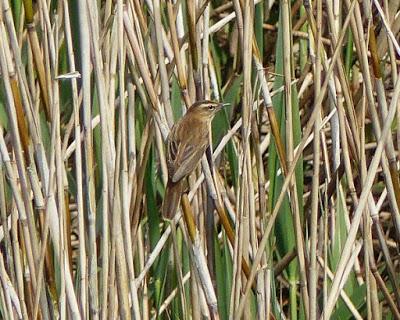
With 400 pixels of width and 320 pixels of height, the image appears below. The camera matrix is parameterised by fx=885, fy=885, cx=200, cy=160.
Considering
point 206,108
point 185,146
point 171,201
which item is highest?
point 206,108

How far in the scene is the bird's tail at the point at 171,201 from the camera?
233 centimetres

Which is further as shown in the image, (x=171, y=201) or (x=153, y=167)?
(x=153, y=167)

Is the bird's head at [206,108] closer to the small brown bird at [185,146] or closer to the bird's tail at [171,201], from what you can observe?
the small brown bird at [185,146]

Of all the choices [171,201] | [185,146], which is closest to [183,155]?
[185,146]

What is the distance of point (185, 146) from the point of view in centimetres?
252

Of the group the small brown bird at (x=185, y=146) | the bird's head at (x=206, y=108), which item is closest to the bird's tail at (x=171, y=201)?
the small brown bird at (x=185, y=146)

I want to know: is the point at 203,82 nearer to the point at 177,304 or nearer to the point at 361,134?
the point at 361,134

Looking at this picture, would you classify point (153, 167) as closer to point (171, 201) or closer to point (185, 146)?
point (185, 146)

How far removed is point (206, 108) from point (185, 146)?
0.44 feet

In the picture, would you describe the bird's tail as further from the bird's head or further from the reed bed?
the bird's head

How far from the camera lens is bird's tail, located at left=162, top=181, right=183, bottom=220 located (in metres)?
2.33

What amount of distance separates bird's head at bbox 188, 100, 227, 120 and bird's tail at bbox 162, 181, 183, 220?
0.66 ft

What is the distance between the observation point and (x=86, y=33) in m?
2.01

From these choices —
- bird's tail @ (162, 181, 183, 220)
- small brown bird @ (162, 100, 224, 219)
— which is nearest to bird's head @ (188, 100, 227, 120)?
small brown bird @ (162, 100, 224, 219)
